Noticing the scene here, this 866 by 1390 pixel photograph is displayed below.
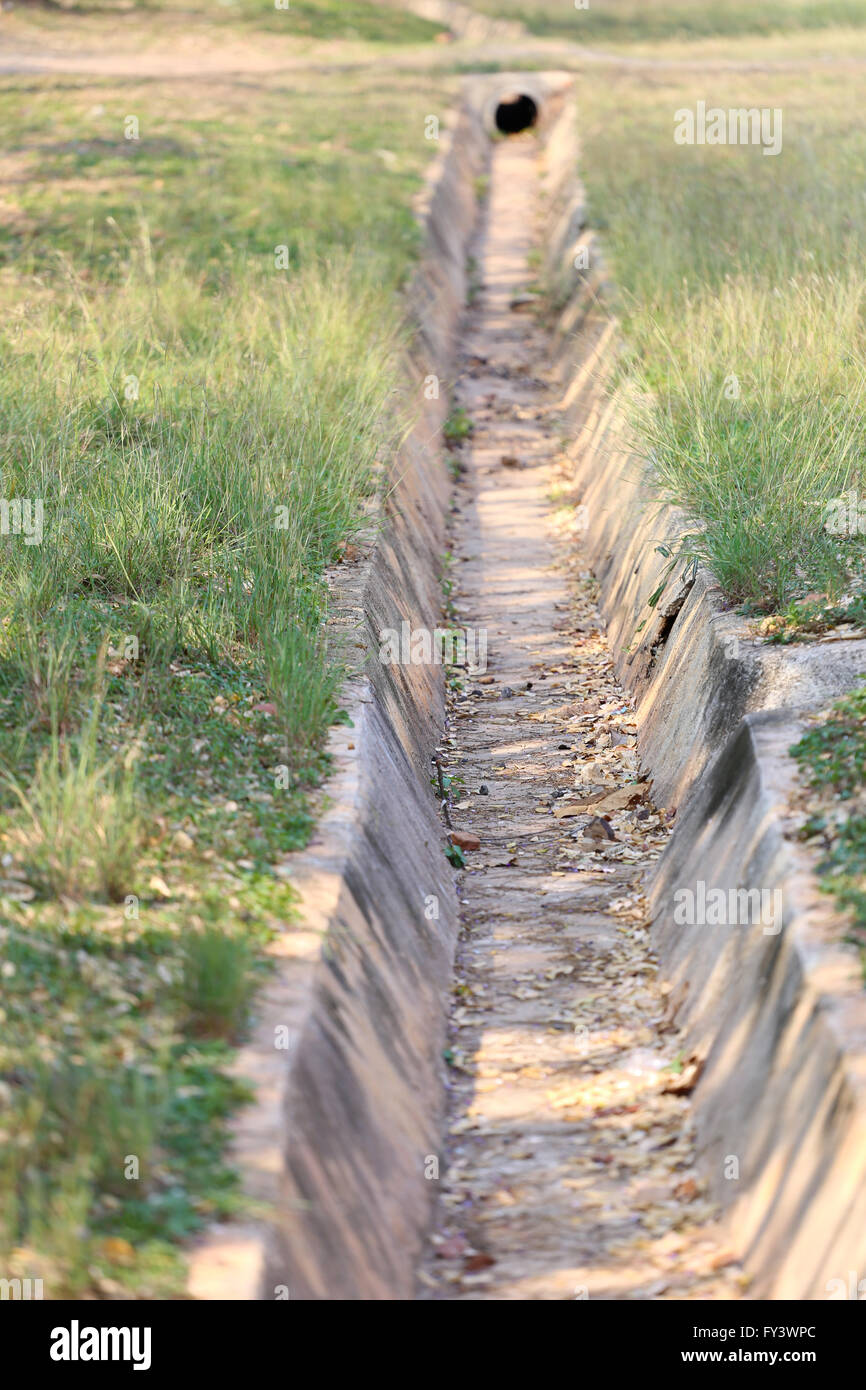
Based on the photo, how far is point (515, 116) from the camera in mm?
28938

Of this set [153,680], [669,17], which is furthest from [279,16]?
[153,680]

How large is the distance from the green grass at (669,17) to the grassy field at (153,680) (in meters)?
24.4

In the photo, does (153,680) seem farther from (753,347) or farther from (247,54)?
(247,54)


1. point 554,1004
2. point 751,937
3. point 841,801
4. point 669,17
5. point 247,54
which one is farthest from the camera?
point 669,17

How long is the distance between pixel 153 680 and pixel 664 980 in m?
2.25

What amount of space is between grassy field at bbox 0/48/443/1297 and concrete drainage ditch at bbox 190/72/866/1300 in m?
0.16

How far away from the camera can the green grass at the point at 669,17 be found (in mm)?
34344

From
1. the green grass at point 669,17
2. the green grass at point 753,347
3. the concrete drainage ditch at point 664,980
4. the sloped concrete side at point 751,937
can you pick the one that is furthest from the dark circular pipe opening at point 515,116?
the concrete drainage ditch at point 664,980

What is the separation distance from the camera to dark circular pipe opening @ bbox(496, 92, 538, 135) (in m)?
28.6

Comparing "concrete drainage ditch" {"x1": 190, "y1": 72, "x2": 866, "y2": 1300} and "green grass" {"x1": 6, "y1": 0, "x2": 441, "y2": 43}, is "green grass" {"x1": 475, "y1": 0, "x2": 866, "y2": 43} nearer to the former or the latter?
"green grass" {"x1": 6, "y1": 0, "x2": 441, "y2": 43}

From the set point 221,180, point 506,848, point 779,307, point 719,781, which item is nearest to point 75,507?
point 506,848

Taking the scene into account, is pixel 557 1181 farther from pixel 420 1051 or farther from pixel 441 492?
pixel 441 492

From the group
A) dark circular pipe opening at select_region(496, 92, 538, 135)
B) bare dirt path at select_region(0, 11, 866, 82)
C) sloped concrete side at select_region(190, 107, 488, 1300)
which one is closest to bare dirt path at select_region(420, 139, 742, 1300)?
sloped concrete side at select_region(190, 107, 488, 1300)

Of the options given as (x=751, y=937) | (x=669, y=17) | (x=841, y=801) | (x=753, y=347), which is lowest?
(x=751, y=937)
